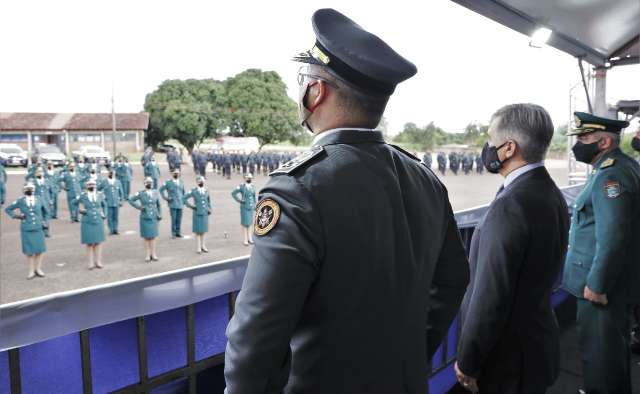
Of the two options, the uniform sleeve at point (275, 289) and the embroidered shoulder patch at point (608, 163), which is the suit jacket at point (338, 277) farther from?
the embroidered shoulder patch at point (608, 163)

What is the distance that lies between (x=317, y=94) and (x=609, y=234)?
6.73 feet

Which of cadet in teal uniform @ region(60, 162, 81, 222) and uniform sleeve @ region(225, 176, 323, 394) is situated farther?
cadet in teal uniform @ region(60, 162, 81, 222)

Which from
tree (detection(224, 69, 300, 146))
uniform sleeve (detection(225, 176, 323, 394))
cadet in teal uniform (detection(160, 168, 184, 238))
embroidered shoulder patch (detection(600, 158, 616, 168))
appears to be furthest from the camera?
tree (detection(224, 69, 300, 146))

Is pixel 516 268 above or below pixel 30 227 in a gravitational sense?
above

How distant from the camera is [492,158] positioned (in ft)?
6.40

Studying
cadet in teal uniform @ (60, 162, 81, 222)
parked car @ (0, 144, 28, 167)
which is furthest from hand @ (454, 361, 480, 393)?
parked car @ (0, 144, 28, 167)

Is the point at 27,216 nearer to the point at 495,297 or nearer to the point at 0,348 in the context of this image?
the point at 0,348

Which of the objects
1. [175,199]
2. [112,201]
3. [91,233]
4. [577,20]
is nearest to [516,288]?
[577,20]

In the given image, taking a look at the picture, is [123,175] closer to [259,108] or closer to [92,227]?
[92,227]

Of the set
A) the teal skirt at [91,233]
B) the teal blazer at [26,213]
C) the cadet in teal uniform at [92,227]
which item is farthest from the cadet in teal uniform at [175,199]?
the teal blazer at [26,213]

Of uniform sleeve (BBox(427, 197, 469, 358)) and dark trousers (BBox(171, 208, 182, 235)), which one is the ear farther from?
dark trousers (BBox(171, 208, 182, 235))

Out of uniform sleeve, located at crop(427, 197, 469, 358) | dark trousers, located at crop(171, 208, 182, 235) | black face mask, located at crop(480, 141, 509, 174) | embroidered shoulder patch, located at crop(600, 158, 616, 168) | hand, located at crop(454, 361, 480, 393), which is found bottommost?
dark trousers, located at crop(171, 208, 182, 235)

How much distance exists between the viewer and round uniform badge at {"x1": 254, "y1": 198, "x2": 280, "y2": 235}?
894 mm

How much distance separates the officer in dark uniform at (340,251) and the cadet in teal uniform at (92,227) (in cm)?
806
